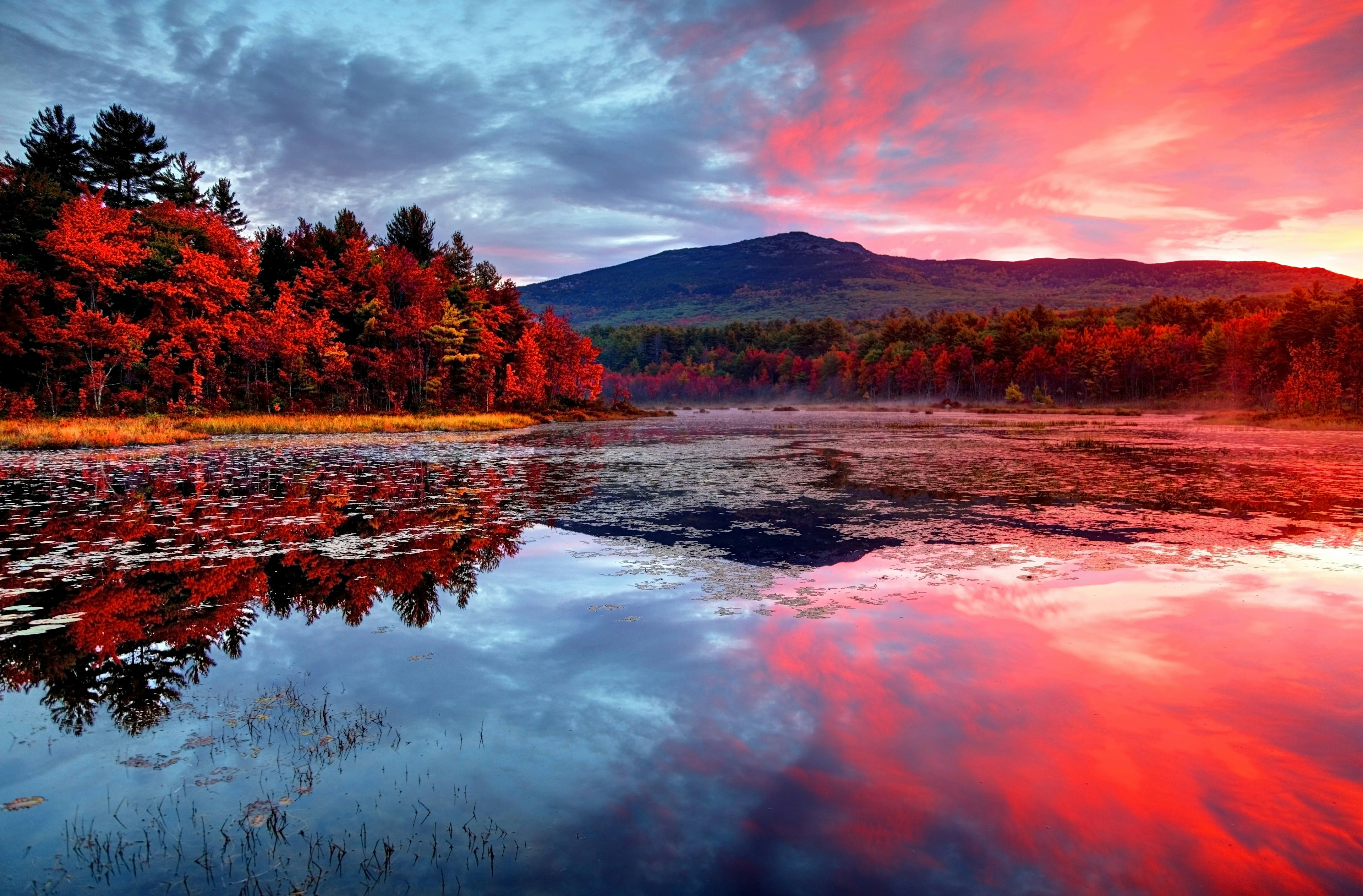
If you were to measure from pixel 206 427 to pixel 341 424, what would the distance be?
7.22 m

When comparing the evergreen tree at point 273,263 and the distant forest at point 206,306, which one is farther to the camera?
the evergreen tree at point 273,263

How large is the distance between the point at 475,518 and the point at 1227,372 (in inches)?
4638

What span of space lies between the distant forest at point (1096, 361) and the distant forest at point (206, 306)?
39877mm

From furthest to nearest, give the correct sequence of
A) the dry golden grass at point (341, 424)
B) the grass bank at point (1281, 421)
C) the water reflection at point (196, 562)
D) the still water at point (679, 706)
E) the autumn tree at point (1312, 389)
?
the autumn tree at point (1312, 389), the grass bank at point (1281, 421), the dry golden grass at point (341, 424), the water reflection at point (196, 562), the still water at point (679, 706)

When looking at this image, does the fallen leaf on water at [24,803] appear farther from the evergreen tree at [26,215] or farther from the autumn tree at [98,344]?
the evergreen tree at [26,215]

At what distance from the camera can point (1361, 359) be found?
65250 millimetres

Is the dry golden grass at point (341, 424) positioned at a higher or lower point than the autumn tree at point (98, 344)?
lower

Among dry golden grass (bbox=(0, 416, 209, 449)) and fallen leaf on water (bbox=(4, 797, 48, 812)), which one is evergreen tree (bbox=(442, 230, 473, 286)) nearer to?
dry golden grass (bbox=(0, 416, 209, 449))

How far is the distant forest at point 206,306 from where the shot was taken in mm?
37656

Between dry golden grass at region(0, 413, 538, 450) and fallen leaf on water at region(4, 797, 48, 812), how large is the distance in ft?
110

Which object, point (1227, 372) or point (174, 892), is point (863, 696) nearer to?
point (174, 892)

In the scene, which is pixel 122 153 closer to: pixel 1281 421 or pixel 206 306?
pixel 206 306

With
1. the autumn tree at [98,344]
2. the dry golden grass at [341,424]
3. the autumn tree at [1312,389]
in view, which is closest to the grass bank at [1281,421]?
the autumn tree at [1312,389]

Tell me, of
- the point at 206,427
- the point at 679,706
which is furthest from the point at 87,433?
the point at 679,706
